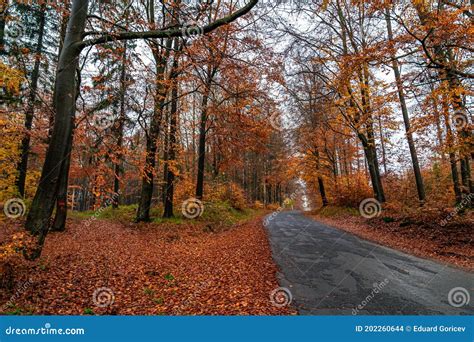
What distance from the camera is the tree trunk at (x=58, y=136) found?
5352 millimetres

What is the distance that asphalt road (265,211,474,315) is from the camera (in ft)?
12.9

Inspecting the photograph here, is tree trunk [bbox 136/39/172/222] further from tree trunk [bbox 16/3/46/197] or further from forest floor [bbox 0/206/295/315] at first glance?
tree trunk [bbox 16/3/46/197]

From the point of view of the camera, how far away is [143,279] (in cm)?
562

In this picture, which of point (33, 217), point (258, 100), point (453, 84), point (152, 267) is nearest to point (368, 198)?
point (453, 84)

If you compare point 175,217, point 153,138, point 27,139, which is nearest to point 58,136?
point 153,138

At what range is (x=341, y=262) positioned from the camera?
636 cm

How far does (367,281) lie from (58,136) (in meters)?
7.19

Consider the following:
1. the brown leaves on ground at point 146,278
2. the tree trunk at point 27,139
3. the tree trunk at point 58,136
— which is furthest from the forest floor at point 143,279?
the tree trunk at point 27,139

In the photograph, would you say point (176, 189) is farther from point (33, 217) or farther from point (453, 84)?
point (453, 84)

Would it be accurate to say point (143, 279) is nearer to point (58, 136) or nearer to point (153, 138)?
point (58, 136)

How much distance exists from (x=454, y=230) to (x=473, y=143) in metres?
3.12

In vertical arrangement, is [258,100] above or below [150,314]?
above

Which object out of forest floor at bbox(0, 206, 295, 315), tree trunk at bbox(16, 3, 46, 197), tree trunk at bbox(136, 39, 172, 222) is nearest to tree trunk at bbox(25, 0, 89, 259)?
forest floor at bbox(0, 206, 295, 315)

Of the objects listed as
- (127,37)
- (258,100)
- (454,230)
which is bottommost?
(454,230)
